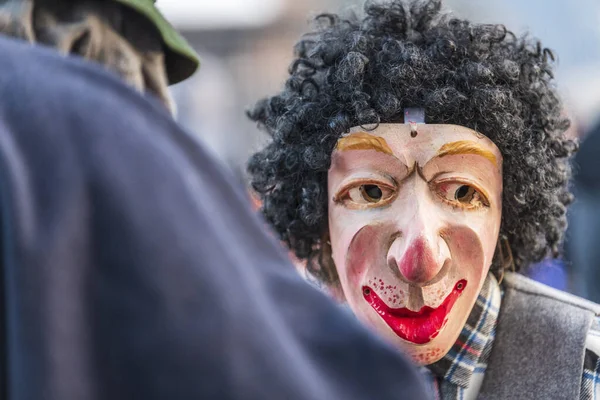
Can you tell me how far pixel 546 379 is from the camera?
4.93 ft

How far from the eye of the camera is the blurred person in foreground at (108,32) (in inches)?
33.8

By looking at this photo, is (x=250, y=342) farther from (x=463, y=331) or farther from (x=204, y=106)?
(x=204, y=106)

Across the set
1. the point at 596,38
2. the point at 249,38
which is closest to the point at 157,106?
the point at 596,38

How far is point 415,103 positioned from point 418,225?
0.92 ft

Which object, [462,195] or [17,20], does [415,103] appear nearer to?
[462,195]

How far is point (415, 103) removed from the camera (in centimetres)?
153

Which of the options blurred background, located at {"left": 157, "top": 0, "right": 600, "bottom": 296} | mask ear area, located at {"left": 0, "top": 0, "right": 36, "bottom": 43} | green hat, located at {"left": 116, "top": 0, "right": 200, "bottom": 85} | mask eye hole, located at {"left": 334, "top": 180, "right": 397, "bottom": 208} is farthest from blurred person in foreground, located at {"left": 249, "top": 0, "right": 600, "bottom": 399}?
mask ear area, located at {"left": 0, "top": 0, "right": 36, "bottom": 43}

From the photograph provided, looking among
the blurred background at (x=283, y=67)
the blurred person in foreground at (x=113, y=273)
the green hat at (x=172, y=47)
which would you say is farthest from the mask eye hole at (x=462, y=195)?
the blurred person in foreground at (x=113, y=273)

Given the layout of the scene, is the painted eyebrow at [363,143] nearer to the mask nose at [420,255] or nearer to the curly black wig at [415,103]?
the curly black wig at [415,103]

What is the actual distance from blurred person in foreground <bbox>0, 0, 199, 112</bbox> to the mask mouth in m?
0.74

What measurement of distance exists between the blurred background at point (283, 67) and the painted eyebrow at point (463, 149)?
19.2 inches

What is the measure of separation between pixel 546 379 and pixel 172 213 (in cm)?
115

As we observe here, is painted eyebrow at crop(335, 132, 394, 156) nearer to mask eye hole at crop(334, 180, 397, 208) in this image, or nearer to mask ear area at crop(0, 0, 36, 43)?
mask eye hole at crop(334, 180, 397, 208)

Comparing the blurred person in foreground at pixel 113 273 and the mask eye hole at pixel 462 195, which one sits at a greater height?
the mask eye hole at pixel 462 195
